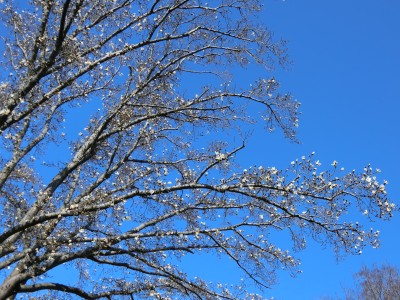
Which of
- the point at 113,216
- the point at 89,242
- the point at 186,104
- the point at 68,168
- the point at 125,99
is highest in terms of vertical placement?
the point at 186,104

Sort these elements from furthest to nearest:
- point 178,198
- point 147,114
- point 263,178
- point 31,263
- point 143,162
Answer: point 143,162 < point 147,114 < point 178,198 < point 31,263 < point 263,178

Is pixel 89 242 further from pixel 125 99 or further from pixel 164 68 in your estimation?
pixel 164 68

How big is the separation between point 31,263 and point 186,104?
169 inches

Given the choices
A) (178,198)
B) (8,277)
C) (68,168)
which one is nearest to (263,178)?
(178,198)

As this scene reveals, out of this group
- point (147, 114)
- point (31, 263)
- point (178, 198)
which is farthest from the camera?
point (147, 114)

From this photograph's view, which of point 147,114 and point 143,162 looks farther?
point 143,162

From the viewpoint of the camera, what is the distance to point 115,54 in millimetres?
8859

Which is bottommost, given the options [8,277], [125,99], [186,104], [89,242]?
[8,277]

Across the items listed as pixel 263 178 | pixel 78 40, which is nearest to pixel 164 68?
pixel 78 40

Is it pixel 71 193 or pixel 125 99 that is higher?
pixel 125 99

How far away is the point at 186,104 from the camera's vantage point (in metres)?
9.94

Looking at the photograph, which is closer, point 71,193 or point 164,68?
point 164,68

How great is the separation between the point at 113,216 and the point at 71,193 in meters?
1.98

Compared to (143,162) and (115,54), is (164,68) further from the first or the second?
(143,162)
